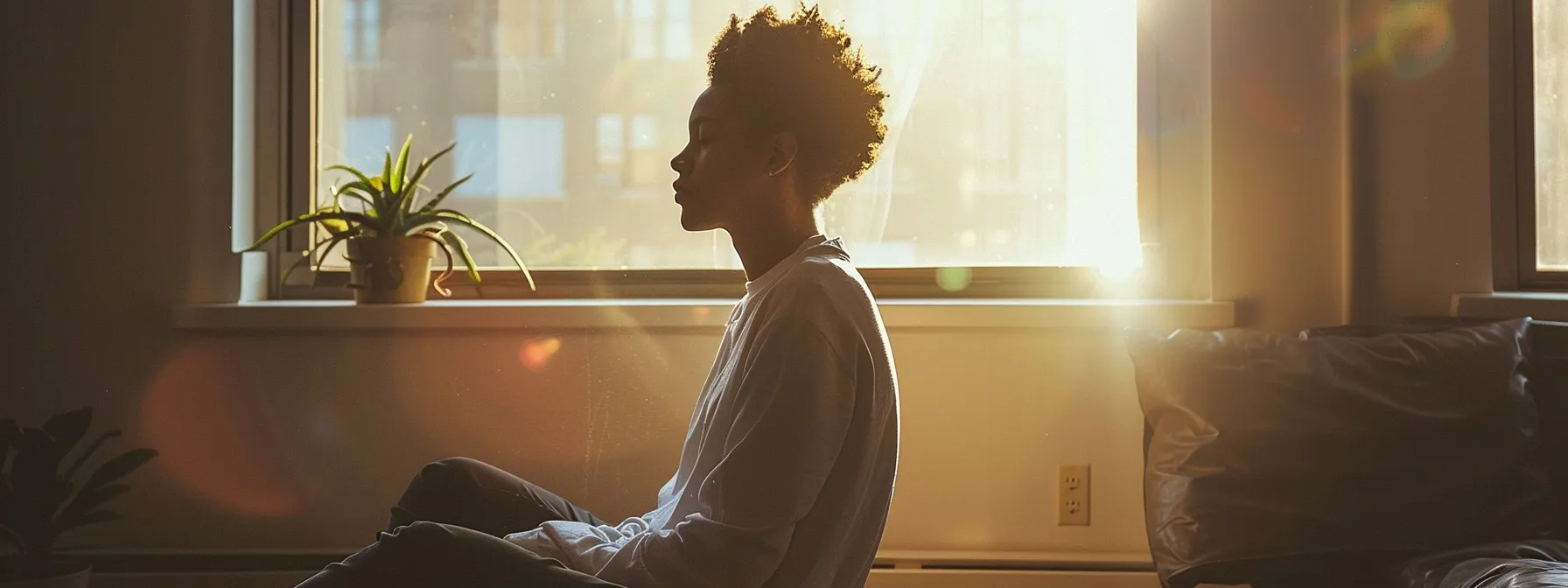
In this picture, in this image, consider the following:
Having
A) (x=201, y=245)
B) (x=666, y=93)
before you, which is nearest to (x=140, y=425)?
(x=201, y=245)

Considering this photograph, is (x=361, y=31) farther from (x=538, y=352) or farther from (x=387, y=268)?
(x=538, y=352)

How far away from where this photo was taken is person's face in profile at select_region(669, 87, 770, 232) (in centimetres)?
126

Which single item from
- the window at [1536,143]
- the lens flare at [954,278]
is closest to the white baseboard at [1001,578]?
the lens flare at [954,278]

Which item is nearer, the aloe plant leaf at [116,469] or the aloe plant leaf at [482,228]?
the aloe plant leaf at [116,469]

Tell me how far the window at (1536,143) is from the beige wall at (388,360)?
0.34 m

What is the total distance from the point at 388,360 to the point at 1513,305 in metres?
2.09

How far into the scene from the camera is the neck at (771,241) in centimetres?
126

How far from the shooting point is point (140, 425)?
2064 millimetres

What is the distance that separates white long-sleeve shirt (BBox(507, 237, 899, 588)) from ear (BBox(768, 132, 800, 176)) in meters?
0.13

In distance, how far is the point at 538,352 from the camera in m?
2.03

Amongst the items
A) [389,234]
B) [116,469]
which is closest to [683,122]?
[389,234]

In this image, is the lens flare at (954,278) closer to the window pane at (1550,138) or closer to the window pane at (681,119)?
the window pane at (681,119)

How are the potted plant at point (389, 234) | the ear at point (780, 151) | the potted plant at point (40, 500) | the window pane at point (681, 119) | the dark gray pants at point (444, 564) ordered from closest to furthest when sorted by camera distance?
the dark gray pants at point (444, 564), the ear at point (780, 151), the potted plant at point (40, 500), the potted plant at point (389, 234), the window pane at point (681, 119)

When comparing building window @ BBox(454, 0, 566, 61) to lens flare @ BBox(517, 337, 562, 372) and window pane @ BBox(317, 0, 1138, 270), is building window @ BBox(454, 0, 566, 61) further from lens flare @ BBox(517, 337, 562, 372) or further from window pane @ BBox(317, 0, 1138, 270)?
lens flare @ BBox(517, 337, 562, 372)
